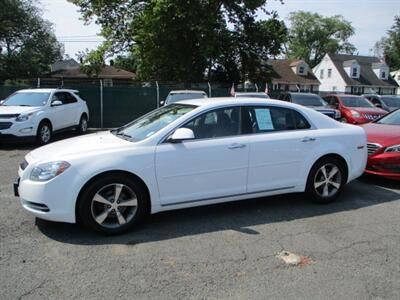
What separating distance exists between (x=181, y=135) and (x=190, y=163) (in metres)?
0.36

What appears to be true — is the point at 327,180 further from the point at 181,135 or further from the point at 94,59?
the point at 94,59

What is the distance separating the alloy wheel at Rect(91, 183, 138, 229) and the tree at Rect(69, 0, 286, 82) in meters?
22.3

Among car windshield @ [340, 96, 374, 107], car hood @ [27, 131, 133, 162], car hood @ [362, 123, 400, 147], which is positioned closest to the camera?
car hood @ [27, 131, 133, 162]

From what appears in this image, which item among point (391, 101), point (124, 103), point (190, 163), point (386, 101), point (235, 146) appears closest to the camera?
point (190, 163)

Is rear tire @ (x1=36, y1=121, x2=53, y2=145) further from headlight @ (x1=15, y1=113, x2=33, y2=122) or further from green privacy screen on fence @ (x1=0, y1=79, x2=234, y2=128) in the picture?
green privacy screen on fence @ (x1=0, y1=79, x2=234, y2=128)

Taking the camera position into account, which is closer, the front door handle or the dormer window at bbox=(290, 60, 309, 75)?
the front door handle

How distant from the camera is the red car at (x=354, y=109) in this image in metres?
16.2

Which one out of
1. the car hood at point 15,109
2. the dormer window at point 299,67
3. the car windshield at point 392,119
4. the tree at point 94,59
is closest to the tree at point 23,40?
the tree at point 94,59

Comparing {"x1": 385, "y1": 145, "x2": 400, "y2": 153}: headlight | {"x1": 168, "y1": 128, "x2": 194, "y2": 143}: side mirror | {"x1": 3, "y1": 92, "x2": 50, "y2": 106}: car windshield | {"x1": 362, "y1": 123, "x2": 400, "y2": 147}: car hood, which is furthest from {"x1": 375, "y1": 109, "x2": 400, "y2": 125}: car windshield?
{"x1": 3, "y1": 92, "x2": 50, "y2": 106}: car windshield

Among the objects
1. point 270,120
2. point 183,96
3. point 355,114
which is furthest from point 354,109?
point 270,120

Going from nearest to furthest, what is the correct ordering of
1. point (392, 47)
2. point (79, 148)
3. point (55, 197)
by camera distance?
point (55, 197)
point (79, 148)
point (392, 47)

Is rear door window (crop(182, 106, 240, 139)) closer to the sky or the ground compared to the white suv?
closer to the sky

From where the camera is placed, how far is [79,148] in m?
4.95

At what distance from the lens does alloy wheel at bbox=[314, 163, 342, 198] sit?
238 inches
